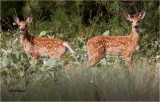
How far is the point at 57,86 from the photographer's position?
6.41m

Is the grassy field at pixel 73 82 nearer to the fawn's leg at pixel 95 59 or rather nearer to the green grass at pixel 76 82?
the green grass at pixel 76 82

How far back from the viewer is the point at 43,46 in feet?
28.5

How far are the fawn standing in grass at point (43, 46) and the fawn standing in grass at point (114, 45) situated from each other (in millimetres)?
311

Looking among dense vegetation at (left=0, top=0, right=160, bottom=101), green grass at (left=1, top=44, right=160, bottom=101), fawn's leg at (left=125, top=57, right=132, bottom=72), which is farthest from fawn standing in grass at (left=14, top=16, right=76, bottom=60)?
green grass at (left=1, top=44, right=160, bottom=101)

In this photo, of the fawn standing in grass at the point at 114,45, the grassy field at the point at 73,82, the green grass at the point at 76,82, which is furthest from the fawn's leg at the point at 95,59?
the green grass at the point at 76,82

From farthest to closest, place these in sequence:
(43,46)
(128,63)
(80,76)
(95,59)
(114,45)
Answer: (43,46), (114,45), (95,59), (128,63), (80,76)

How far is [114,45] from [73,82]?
213 centimetres

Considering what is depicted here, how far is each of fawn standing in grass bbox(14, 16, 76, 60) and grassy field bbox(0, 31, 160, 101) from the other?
1.06m

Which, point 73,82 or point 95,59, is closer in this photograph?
point 73,82

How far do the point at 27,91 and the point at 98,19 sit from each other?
4.66 metres

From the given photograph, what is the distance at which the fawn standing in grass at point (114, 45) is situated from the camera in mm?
8445

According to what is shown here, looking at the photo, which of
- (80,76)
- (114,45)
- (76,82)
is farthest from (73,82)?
(114,45)

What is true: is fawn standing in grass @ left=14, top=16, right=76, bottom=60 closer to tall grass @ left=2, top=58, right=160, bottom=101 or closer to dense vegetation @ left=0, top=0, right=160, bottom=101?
dense vegetation @ left=0, top=0, right=160, bottom=101

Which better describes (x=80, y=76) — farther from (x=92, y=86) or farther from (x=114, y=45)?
(x=114, y=45)
